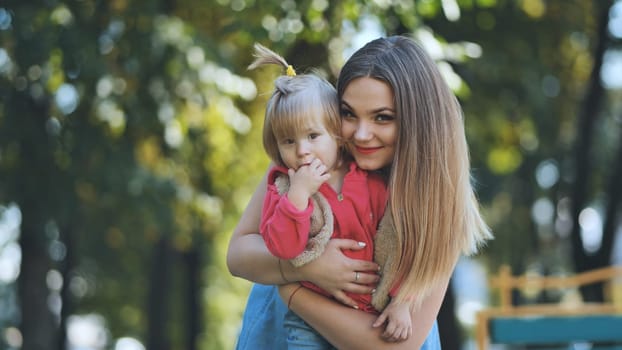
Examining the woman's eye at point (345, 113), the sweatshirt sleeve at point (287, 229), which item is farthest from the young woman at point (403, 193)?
the sweatshirt sleeve at point (287, 229)

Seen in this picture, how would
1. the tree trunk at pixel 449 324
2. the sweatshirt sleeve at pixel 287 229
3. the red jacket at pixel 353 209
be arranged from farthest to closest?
1. the tree trunk at pixel 449 324
2. the red jacket at pixel 353 209
3. the sweatshirt sleeve at pixel 287 229

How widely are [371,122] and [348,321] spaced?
1.99 ft

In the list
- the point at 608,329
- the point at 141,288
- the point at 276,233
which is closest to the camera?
the point at 276,233

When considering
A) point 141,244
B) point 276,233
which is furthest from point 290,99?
point 141,244

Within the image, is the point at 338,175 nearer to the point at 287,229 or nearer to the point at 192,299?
the point at 287,229

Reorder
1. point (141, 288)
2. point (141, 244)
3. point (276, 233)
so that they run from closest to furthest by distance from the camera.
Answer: point (276, 233)
point (141, 244)
point (141, 288)

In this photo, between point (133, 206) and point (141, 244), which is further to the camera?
point (141, 244)

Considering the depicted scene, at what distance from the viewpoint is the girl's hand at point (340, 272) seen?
3.04 m

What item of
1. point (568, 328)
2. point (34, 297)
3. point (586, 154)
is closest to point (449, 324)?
point (586, 154)

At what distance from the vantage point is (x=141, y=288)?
71.3 ft

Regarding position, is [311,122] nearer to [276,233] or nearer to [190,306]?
[276,233]

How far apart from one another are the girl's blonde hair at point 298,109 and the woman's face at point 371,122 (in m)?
0.05

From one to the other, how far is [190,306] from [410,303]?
50.7ft

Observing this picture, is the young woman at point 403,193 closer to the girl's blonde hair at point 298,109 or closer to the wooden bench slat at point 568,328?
the girl's blonde hair at point 298,109
